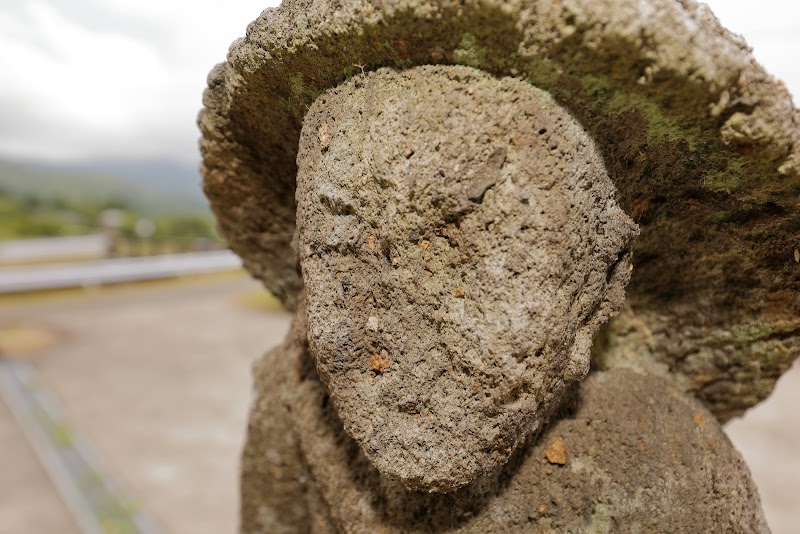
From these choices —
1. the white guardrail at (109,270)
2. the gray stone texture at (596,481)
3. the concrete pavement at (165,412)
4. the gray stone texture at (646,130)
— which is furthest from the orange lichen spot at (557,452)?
the white guardrail at (109,270)

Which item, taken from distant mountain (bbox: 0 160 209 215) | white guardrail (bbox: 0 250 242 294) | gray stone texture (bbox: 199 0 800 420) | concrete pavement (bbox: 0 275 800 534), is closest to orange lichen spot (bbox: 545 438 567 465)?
gray stone texture (bbox: 199 0 800 420)

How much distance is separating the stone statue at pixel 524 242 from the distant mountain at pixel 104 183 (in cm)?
494

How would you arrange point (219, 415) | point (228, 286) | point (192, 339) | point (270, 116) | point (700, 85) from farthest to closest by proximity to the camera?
1. point (228, 286)
2. point (192, 339)
3. point (219, 415)
4. point (270, 116)
5. point (700, 85)

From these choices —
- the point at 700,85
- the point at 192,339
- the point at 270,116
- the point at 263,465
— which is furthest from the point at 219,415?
the point at 700,85

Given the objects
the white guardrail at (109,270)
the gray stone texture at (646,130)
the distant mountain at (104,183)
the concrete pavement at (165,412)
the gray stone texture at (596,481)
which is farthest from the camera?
the distant mountain at (104,183)

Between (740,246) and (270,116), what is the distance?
23.9 inches

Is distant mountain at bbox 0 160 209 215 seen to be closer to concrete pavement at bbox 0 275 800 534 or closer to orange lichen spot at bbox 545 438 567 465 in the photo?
concrete pavement at bbox 0 275 800 534

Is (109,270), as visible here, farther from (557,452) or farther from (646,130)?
(646,130)

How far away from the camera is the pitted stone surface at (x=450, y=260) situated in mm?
564

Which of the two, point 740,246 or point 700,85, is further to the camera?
point 740,246

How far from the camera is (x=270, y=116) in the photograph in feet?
2.49

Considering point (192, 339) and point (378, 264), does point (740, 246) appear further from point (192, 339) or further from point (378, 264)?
point (192, 339)

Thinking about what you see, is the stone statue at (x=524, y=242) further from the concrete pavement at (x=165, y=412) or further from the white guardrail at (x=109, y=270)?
the white guardrail at (x=109, y=270)

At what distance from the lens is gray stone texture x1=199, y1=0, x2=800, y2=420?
0.50m
